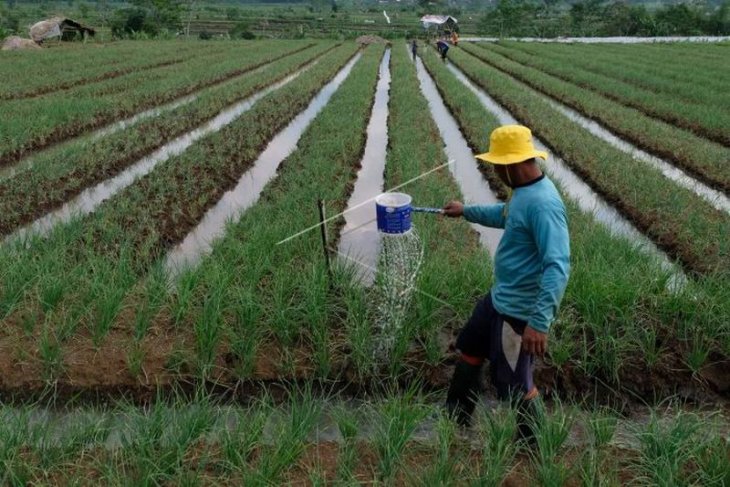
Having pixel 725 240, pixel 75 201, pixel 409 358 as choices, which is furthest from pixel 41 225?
pixel 725 240

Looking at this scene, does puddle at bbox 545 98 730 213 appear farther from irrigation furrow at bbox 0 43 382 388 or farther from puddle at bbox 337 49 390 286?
irrigation furrow at bbox 0 43 382 388

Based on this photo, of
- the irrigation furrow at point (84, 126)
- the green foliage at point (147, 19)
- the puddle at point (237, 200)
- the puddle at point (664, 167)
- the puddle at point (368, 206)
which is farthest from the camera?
the green foliage at point (147, 19)

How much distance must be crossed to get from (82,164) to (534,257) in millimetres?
7177

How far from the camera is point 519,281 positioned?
255 centimetres

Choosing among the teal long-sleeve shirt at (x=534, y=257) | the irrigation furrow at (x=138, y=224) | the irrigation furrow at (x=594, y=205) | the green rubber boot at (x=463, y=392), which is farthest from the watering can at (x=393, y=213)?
the irrigation furrow at (x=594, y=205)

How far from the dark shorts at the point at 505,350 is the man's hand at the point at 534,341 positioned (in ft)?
0.59

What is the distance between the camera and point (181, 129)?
10.8 meters

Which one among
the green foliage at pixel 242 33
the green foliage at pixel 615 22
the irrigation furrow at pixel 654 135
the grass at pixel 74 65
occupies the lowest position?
the irrigation furrow at pixel 654 135

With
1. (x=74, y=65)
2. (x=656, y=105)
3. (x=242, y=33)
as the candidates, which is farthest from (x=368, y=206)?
(x=242, y=33)

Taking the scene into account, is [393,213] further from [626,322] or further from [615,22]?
[615,22]

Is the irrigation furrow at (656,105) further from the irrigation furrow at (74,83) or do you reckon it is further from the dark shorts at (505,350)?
the irrigation furrow at (74,83)

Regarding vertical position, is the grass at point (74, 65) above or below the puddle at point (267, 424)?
above

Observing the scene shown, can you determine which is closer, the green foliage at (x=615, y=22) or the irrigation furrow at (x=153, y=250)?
the irrigation furrow at (x=153, y=250)

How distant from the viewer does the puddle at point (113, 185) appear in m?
6.12
